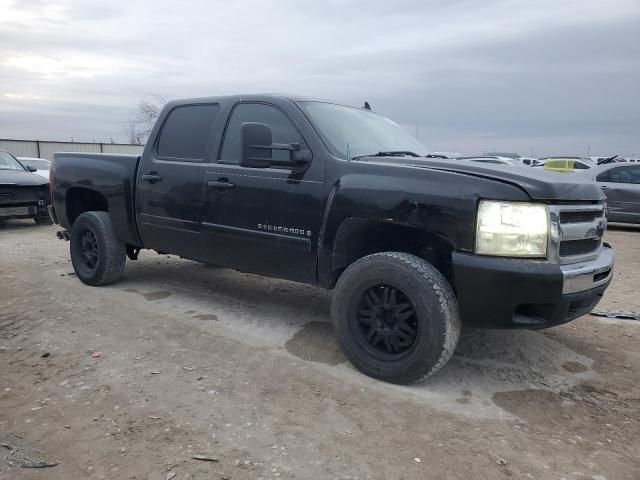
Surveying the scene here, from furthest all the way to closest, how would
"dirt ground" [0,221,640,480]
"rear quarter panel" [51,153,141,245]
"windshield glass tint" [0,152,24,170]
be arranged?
"windshield glass tint" [0,152,24,170], "rear quarter panel" [51,153,141,245], "dirt ground" [0,221,640,480]

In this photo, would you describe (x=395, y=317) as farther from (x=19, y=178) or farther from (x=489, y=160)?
(x=19, y=178)

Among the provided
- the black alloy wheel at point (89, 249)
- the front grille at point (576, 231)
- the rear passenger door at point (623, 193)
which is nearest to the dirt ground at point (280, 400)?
the black alloy wheel at point (89, 249)

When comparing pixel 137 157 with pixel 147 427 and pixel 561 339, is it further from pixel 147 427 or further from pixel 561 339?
pixel 561 339

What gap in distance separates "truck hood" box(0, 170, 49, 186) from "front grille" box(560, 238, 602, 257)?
9998 millimetres

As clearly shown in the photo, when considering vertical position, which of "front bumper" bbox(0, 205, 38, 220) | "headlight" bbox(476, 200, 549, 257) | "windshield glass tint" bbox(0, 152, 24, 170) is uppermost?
"windshield glass tint" bbox(0, 152, 24, 170)

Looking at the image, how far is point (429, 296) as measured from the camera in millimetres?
3174

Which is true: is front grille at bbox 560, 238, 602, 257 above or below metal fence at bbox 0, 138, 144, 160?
below

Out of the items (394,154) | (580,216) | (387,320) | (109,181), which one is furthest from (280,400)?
(109,181)

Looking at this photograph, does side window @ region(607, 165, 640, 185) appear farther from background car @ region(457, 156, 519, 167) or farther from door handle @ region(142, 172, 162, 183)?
door handle @ region(142, 172, 162, 183)

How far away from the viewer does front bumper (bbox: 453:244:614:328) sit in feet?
9.84

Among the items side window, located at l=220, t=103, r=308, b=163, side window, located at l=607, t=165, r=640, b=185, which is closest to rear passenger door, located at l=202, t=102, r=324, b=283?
side window, located at l=220, t=103, r=308, b=163

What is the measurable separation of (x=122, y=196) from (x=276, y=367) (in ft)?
8.81

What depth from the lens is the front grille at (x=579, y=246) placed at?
319 centimetres

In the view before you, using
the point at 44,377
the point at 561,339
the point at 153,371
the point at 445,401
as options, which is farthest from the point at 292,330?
the point at 561,339
